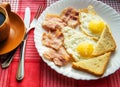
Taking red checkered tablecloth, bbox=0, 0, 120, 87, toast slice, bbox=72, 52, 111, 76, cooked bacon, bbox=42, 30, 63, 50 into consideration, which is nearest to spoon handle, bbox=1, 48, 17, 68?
red checkered tablecloth, bbox=0, 0, 120, 87

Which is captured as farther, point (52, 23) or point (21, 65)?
point (52, 23)

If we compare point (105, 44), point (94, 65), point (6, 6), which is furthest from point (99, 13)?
point (6, 6)

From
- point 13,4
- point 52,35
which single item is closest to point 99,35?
point 52,35

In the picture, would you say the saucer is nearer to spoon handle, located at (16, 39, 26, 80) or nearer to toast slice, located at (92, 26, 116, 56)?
spoon handle, located at (16, 39, 26, 80)

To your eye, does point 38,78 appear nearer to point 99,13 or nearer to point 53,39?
point 53,39

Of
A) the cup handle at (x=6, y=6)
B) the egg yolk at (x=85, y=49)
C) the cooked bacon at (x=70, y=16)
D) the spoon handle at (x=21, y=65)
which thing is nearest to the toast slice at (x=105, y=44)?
the egg yolk at (x=85, y=49)

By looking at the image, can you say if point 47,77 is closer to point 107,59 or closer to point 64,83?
point 64,83
